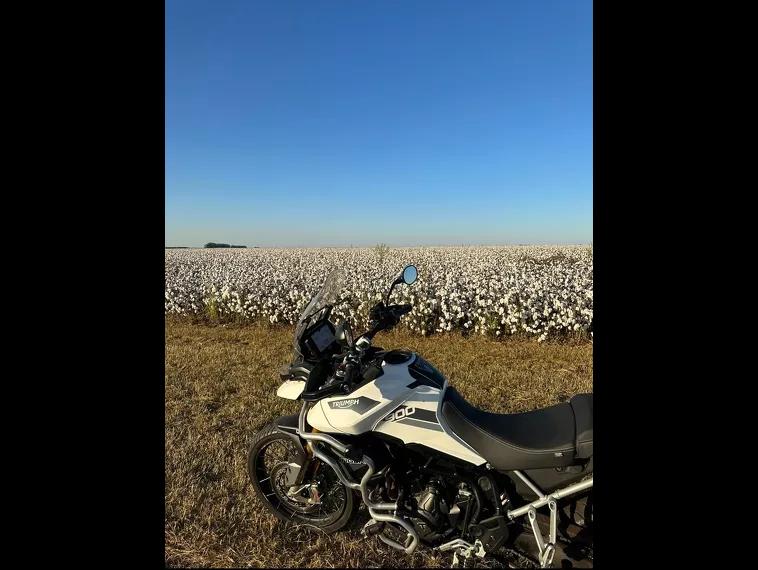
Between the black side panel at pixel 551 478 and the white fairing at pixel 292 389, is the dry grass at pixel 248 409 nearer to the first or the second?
the black side panel at pixel 551 478

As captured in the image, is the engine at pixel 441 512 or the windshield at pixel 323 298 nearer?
the engine at pixel 441 512

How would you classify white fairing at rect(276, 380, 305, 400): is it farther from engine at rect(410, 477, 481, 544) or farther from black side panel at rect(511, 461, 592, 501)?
black side panel at rect(511, 461, 592, 501)

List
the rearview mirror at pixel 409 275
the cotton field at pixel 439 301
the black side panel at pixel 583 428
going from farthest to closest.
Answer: the cotton field at pixel 439 301 → the rearview mirror at pixel 409 275 → the black side panel at pixel 583 428

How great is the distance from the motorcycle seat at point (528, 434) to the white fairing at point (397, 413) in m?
0.06

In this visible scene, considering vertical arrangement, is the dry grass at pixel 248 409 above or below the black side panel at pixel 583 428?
below

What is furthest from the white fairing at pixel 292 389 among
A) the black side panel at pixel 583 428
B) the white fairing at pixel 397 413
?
the black side panel at pixel 583 428

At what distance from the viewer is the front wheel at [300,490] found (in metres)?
2.69

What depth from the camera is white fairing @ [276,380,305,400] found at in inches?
98.0

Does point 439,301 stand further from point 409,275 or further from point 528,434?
point 528,434

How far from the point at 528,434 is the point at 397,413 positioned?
688mm

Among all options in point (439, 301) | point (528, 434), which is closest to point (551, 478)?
point (528, 434)

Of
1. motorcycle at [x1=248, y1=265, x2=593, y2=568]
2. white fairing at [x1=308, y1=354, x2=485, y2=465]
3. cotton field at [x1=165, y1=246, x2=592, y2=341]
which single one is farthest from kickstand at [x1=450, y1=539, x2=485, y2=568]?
cotton field at [x1=165, y1=246, x2=592, y2=341]
